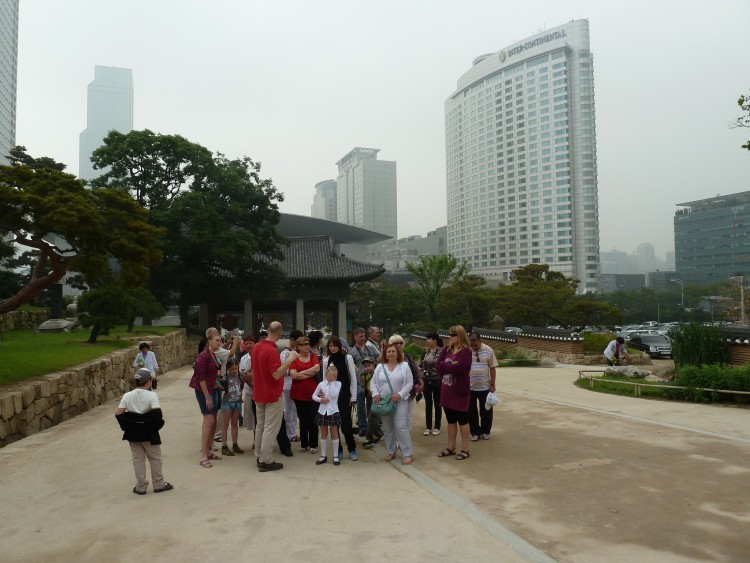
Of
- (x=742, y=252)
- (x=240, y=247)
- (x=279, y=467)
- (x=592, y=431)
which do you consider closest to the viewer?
Result: (x=279, y=467)

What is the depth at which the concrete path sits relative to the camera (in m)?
3.85

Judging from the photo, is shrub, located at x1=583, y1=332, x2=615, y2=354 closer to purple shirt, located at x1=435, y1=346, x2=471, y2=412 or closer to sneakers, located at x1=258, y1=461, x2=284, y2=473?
purple shirt, located at x1=435, y1=346, x2=471, y2=412

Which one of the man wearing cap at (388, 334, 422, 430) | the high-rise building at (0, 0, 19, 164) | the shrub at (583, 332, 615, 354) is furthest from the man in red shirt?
the high-rise building at (0, 0, 19, 164)

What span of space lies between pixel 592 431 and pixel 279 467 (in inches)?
175

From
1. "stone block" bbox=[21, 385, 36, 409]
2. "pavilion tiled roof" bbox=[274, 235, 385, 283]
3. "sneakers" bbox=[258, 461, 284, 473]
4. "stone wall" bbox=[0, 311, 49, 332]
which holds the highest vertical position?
"pavilion tiled roof" bbox=[274, 235, 385, 283]

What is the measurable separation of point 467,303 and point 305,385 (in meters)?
31.6

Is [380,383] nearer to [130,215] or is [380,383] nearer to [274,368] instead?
[274,368]

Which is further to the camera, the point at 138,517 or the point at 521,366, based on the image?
the point at 521,366

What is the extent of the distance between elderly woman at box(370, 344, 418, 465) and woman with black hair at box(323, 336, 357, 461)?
34 cm

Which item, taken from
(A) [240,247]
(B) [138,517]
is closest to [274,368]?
(B) [138,517]

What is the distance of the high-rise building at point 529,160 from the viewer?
86062 mm

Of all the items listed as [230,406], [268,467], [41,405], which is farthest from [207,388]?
[41,405]

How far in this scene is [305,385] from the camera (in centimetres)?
688

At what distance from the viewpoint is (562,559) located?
144 inches
